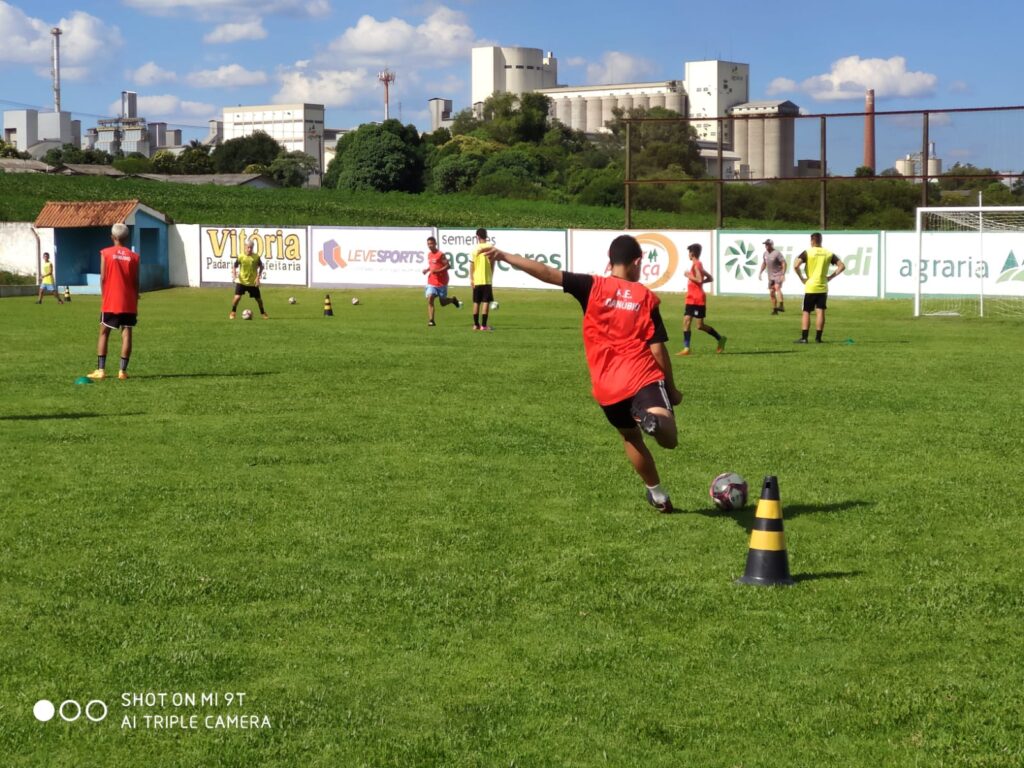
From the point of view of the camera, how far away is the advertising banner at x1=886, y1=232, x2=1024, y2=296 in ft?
110

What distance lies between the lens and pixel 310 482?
10297mm

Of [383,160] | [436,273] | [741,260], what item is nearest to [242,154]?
[383,160]

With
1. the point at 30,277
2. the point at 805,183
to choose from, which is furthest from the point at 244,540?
the point at 30,277

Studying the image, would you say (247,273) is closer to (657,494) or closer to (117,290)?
(117,290)

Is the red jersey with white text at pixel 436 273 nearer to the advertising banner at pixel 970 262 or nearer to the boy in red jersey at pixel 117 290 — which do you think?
the boy in red jersey at pixel 117 290

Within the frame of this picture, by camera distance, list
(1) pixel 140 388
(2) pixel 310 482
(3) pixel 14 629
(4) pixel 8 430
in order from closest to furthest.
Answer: (3) pixel 14 629, (2) pixel 310 482, (4) pixel 8 430, (1) pixel 140 388

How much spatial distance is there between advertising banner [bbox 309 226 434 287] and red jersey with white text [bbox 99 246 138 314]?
26212 millimetres

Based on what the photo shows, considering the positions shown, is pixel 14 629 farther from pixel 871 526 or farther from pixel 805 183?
pixel 805 183

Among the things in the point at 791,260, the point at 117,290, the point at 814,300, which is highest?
the point at 791,260

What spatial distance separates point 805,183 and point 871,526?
35424 mm

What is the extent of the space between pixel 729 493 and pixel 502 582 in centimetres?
246

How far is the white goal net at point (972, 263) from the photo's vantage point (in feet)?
109

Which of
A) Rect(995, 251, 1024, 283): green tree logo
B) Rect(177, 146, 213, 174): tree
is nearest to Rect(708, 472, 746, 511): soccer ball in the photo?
Rect(995, 251, 1024, 283): green tree logo

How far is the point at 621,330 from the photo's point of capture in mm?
8820
